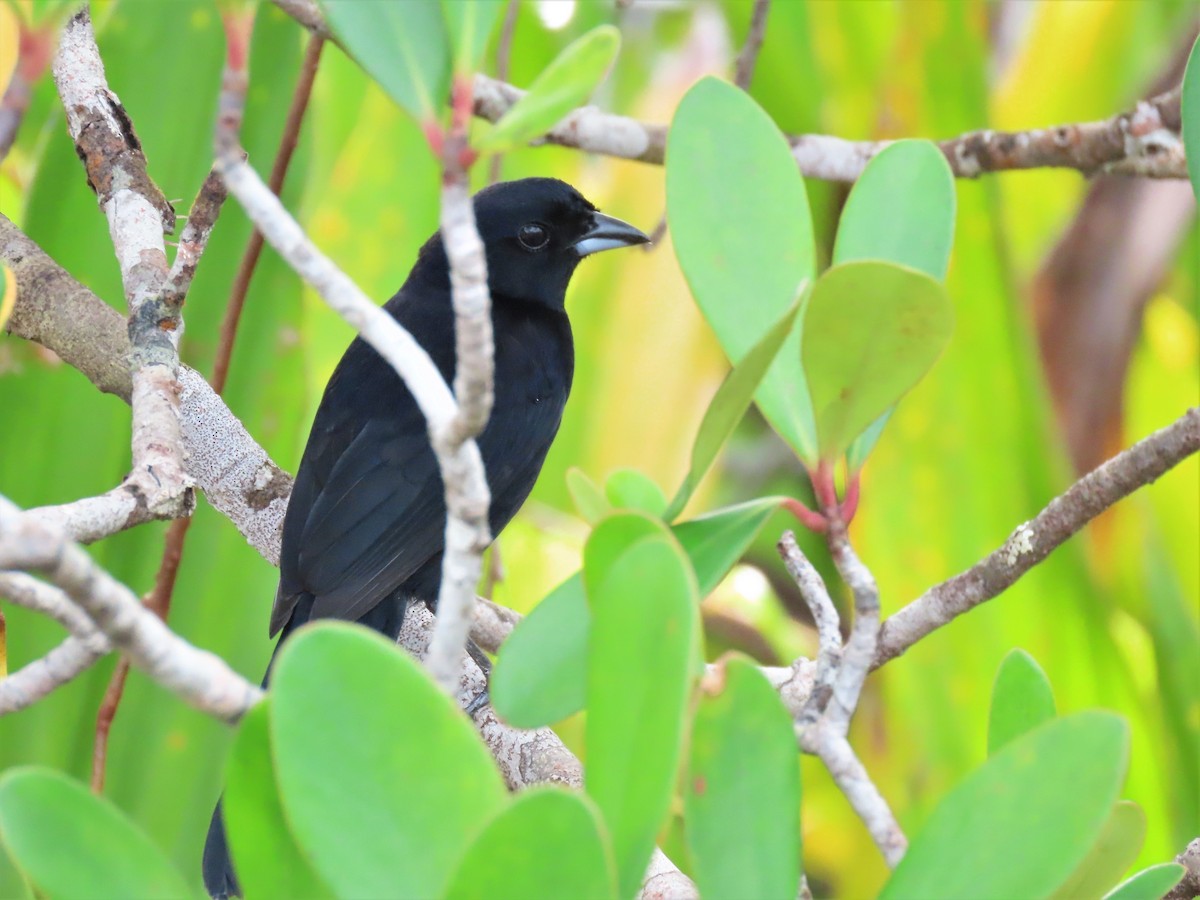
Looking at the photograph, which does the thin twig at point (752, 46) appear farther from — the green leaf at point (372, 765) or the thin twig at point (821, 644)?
the green leaf at point (372, 765)

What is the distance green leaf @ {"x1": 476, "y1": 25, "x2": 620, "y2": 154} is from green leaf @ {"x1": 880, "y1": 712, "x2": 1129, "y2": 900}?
1.73ft

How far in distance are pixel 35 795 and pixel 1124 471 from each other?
112 centimetres

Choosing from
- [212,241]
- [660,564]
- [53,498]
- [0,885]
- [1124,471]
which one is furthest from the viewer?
[212,241]

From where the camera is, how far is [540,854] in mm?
750

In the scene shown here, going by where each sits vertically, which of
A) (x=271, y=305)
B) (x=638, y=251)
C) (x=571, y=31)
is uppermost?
(x=571, y=31)

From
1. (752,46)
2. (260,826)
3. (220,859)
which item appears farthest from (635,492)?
(752,46)

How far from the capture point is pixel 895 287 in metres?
0.96

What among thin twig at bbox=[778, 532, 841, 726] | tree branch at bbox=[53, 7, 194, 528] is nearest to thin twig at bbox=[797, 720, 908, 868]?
thin twig at bbox=[778, 532, 841, 726]

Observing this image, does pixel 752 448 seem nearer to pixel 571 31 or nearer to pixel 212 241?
pixel 571 31

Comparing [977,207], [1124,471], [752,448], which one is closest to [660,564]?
[1124,471]

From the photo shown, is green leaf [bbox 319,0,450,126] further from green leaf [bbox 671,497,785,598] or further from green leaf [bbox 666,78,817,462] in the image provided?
green leaf [bbox 671,497,785,598]

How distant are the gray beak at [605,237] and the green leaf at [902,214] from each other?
1725 mm

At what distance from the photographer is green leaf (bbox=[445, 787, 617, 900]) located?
726 mm

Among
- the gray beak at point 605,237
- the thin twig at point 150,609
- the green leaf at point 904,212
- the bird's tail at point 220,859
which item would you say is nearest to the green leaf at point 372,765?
the green leaf at point 904,212
